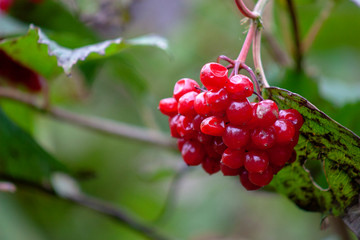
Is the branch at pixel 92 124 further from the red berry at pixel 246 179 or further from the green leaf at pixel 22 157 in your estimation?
the red berry at pixel 246 179

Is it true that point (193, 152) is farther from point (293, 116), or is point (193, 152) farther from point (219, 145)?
point (293, 116)

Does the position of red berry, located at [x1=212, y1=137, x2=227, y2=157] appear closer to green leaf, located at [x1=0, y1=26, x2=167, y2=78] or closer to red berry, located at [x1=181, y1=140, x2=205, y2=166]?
red berry, located at [x1=181, y1=140, x2=205, y2=166]

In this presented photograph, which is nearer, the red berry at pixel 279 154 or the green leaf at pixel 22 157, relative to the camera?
the red berry at pixel 279 154

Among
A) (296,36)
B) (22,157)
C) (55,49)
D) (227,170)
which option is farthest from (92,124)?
(227,170)

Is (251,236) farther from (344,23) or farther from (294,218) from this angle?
(344,23)

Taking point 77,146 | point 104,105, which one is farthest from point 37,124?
point 104,105

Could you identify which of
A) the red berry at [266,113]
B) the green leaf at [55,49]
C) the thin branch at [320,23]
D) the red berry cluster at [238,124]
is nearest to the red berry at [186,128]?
the red berry cluster at [238,124]

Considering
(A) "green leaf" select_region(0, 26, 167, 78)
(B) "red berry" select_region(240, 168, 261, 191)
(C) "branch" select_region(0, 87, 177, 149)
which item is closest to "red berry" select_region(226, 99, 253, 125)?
(B) "red berry" select_region(240, 168, 261, 191)
